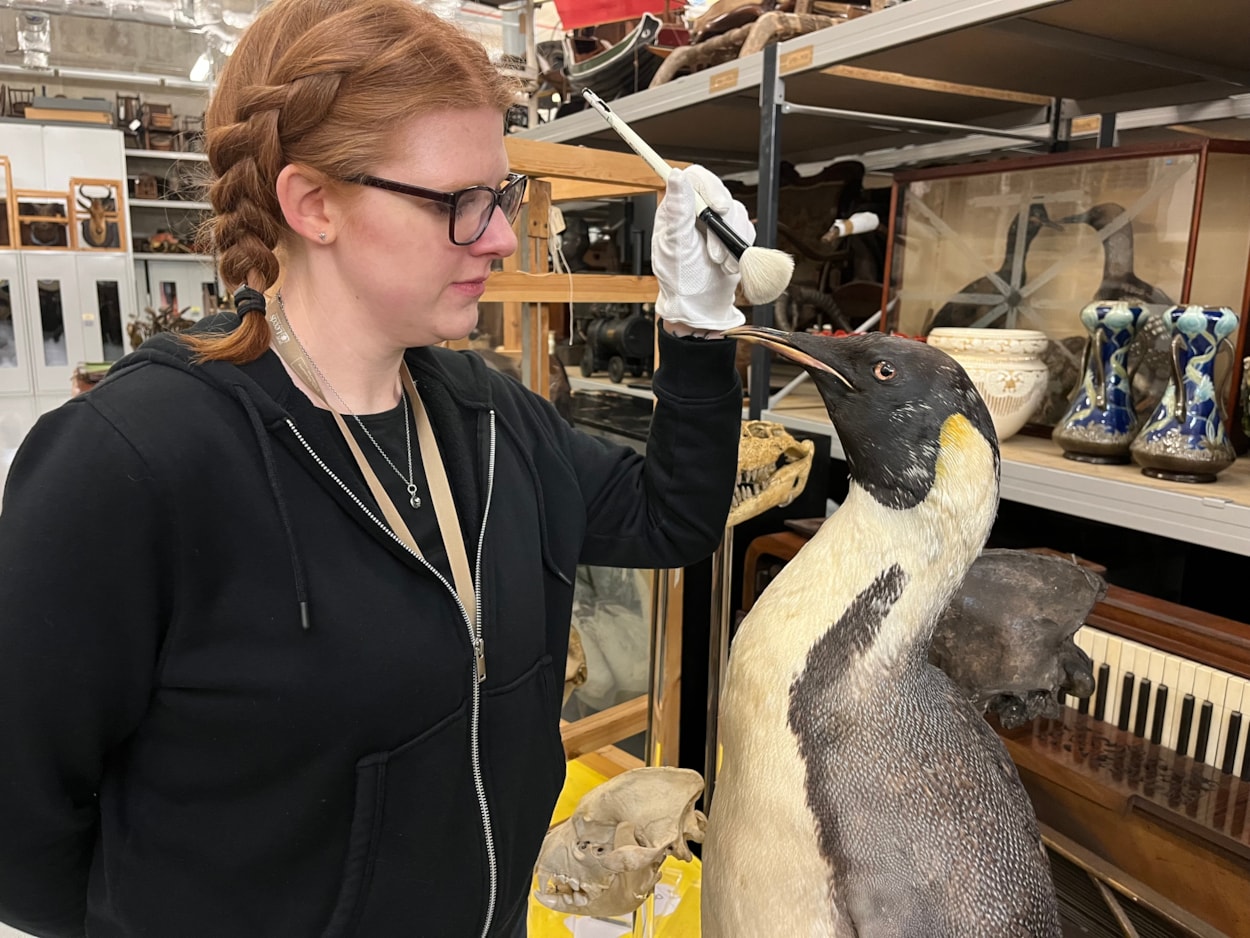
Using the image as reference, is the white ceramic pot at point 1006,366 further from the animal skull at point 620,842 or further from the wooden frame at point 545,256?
the animal skull at point 620,842

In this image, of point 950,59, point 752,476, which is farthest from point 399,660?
point 950,59

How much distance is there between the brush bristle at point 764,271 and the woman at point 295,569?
0.08m

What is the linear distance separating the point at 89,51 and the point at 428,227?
7739 mm

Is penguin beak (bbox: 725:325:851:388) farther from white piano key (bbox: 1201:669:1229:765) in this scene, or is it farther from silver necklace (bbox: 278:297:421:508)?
white piano key (bbox: 1201:669:1229:765)

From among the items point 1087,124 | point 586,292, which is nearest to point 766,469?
point 586,292

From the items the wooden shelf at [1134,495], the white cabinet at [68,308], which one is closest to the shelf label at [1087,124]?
the wooden shelf at [1134,495]

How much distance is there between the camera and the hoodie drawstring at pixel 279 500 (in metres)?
0.78

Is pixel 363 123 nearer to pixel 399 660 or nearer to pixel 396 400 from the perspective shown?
pixel 396 400

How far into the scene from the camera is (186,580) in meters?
0.75

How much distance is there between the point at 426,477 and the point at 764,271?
1.26ft

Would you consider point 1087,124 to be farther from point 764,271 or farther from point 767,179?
point 764,271

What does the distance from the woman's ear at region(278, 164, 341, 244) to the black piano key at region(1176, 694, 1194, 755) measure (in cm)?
119

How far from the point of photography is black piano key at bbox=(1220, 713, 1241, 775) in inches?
45.8

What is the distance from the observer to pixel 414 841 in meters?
0.85
